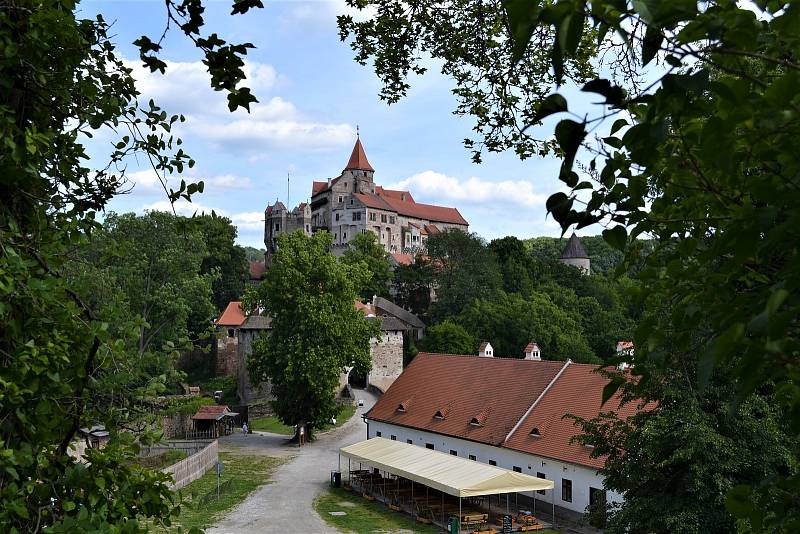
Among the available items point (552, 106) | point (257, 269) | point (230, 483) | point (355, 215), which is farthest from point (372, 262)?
point (552, 106)

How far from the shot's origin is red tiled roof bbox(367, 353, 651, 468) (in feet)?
75.2

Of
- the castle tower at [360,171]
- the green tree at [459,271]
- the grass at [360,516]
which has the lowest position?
the grass at [360,516]

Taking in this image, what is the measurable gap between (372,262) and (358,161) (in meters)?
29.9

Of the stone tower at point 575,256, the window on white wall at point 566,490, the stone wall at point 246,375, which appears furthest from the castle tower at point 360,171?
the window on white wall at point 566,490

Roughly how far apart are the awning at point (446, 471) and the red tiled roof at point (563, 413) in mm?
1360

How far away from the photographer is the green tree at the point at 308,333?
3278cm

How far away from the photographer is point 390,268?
7038 centimetres

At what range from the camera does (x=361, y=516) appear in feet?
71.1

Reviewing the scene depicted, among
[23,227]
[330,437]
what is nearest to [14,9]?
[23,227]

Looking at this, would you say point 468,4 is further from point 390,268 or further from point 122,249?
point 390,268

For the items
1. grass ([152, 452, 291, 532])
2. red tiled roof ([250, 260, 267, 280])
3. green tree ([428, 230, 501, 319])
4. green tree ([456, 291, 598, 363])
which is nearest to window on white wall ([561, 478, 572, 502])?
grass ([152, 452, 291, 532])

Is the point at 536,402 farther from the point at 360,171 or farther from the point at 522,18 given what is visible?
the point at 360,171

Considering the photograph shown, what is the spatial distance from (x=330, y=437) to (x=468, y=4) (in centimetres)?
3169

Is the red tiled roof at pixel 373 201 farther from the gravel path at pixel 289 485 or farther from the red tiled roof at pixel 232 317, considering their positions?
the gravel path at pixel 289 485
